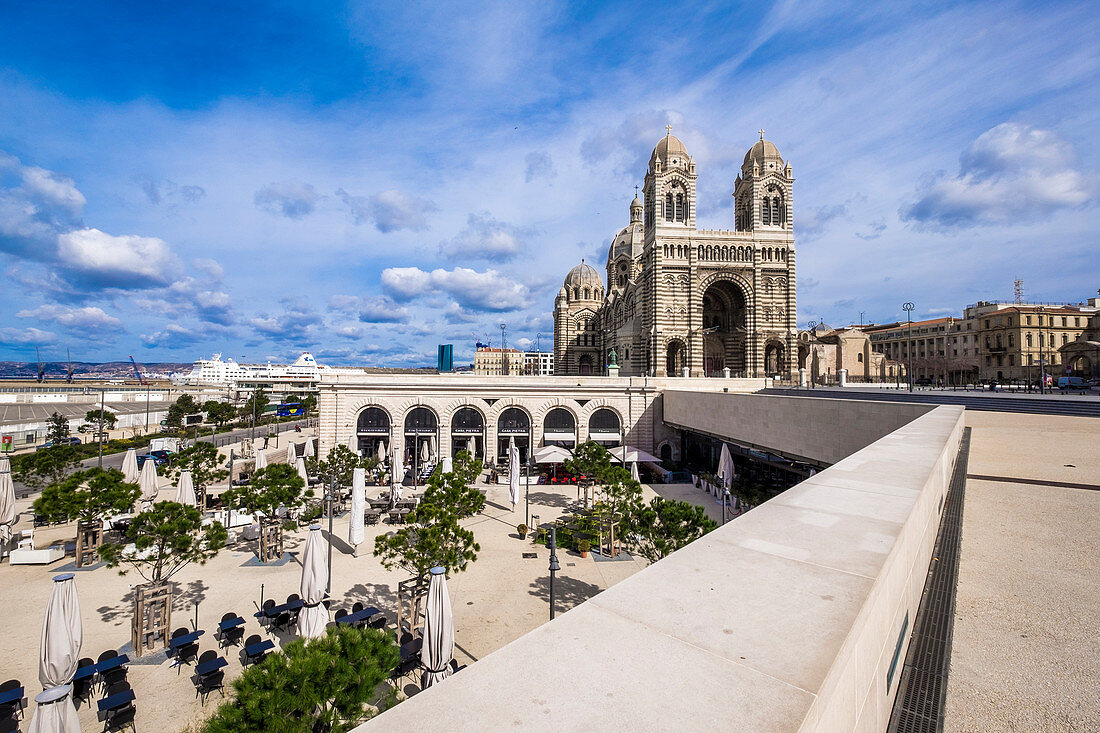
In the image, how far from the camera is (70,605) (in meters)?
9.16

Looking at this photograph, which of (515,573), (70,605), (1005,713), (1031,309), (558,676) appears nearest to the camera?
(558,676)

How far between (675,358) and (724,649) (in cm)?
4664

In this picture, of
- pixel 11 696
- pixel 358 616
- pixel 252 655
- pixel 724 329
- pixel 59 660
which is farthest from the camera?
pixel 724 329

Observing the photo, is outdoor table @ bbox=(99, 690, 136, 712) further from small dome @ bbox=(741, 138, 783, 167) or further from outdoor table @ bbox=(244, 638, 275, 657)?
small dome @ bbox=(741, 138, 783, 167)

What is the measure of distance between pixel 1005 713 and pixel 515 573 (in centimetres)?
1468

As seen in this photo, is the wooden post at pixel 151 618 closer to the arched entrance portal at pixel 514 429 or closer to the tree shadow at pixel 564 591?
the tree shadow at pixel 564 591

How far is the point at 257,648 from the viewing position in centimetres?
1132

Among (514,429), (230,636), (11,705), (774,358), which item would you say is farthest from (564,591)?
(774,358)

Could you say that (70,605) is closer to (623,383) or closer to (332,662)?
(332,662)

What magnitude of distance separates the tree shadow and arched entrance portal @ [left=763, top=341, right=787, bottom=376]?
37.7m

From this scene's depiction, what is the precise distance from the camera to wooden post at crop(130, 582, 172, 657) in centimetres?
1171

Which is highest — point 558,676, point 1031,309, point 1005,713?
point 1031,309

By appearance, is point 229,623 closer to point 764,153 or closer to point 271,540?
point 271,540

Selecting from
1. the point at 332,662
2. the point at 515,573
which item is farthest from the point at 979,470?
the point at 332,662
